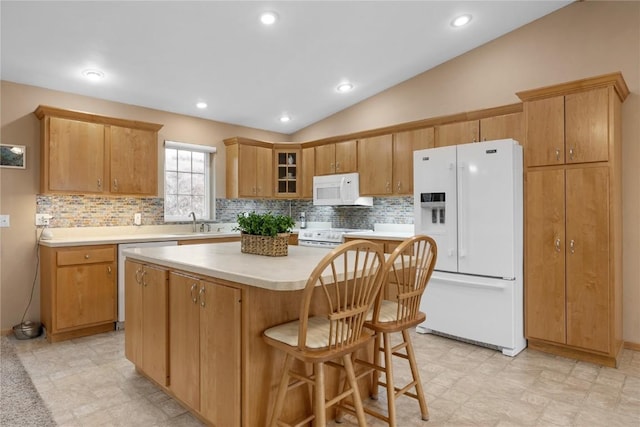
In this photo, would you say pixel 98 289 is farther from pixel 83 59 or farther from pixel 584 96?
pixel 584 96

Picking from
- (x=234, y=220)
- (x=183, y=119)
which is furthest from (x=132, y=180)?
(x=234, y=220)

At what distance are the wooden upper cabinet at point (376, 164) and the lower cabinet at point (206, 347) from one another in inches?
120

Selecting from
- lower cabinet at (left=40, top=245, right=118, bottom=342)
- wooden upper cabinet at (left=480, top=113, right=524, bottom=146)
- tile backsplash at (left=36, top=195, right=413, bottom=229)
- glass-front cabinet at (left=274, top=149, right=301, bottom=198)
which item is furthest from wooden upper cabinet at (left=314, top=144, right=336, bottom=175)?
lower cabinet at (left=40, top=245, right=118, bottom=342)

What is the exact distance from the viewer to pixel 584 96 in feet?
9.80

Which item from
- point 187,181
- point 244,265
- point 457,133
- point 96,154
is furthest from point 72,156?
point 457,133

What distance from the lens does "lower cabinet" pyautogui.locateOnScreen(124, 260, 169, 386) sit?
7.47 feet

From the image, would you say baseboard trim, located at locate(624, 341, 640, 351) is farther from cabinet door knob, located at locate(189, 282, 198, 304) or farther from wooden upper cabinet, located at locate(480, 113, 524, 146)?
cabinet door knob, located at locate(189, 282, 198, 304)

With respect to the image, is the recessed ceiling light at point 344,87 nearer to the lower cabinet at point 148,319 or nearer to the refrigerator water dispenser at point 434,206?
the refrigerator water dispenser at point 434,206

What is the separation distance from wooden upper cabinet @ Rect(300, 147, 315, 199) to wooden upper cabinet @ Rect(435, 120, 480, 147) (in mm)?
1988

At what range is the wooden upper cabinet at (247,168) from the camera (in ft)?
17.2

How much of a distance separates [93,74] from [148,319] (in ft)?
8.61

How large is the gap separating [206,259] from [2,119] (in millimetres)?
3021

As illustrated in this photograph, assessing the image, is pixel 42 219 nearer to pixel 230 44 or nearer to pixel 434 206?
pixel 230 44

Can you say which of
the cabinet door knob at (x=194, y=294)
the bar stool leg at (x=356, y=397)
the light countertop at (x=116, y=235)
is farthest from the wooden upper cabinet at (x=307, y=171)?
the bar stool leg at (x=356, y=397)
